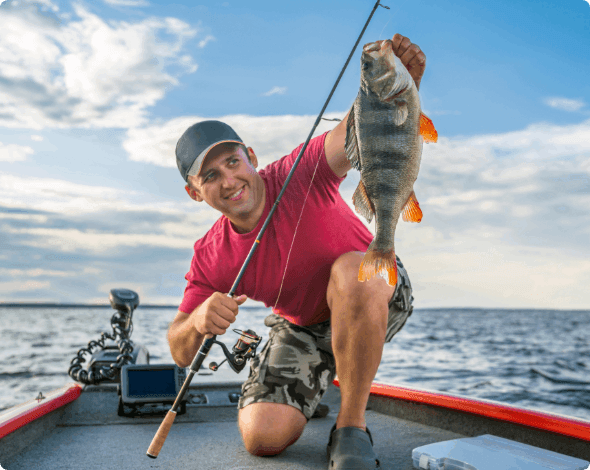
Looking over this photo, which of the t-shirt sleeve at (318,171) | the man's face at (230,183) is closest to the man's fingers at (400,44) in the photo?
the t-shirt sleeve at (318,171)

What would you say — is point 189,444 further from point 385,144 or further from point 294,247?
point 385,144

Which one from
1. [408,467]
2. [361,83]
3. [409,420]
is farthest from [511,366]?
[361,83]

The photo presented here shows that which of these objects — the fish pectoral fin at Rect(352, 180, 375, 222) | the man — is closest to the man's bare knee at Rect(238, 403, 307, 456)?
the man

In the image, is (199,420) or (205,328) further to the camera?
(199,420)

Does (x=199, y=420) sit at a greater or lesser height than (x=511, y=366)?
greater

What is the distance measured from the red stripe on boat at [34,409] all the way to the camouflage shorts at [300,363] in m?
1.22

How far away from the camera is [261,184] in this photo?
→ 289 cm

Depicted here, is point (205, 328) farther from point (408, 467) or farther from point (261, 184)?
point (408, 467)

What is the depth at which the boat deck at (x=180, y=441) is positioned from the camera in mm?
2535

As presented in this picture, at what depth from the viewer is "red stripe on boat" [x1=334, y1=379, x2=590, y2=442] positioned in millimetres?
2448

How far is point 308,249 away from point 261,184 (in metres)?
0.50

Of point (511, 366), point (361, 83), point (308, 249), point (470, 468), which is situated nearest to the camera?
point (361, 83)

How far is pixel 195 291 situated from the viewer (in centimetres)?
296

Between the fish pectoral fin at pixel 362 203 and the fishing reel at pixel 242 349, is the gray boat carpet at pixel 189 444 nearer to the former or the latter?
the fishing reel at pixel 242 349
